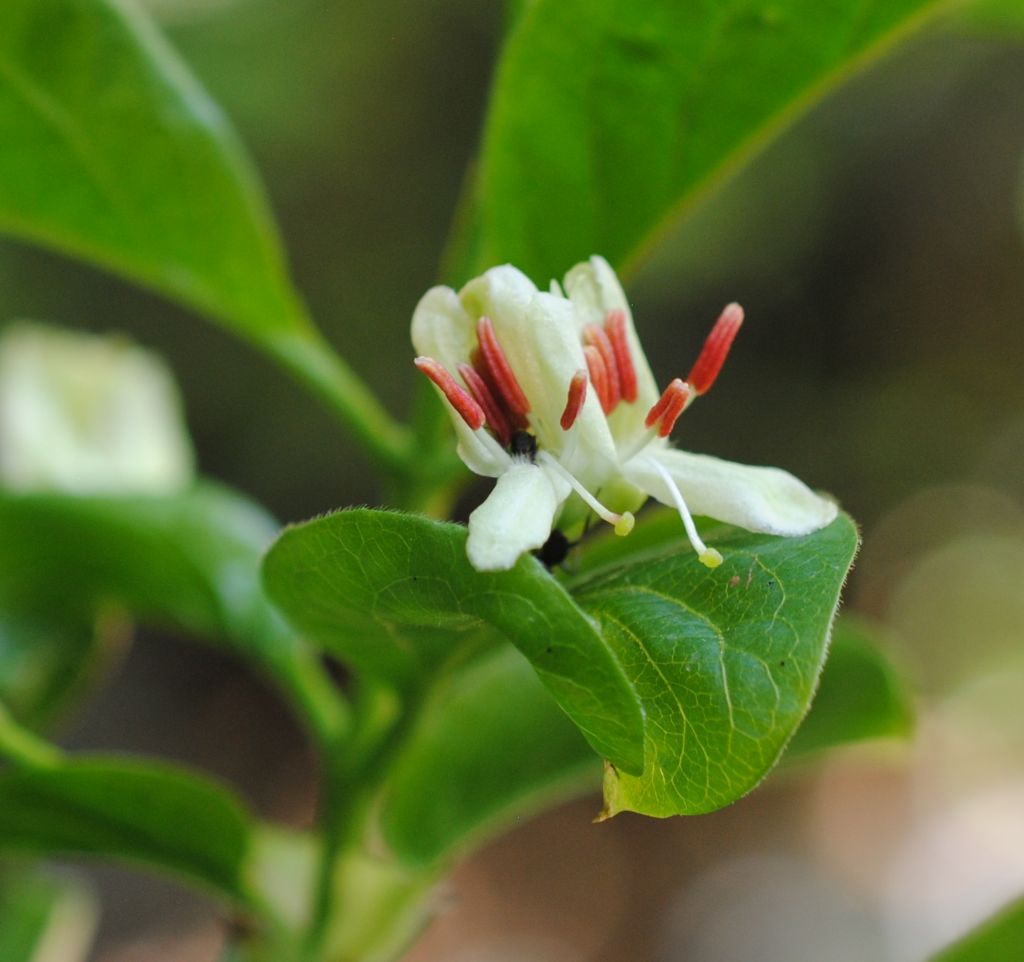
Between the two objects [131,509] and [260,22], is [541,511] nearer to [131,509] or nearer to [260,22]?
[131,509]

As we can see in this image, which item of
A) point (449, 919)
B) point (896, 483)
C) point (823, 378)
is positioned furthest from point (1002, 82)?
point (449, 919)

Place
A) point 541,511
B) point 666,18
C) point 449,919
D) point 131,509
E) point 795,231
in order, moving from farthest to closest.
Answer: point 795,231 < point 449,919 < point 131,509 < point 666,18 < point 541,511

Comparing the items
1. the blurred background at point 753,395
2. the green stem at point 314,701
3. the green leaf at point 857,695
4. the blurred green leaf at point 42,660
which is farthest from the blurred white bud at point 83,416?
the blurred background at point 753,395

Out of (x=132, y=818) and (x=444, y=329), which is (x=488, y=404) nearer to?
(x=444, y=329)

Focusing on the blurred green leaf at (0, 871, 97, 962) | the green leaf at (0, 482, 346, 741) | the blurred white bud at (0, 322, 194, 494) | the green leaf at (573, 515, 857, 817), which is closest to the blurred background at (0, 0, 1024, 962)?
the blurred white bud at (0, 322, 194, 494)

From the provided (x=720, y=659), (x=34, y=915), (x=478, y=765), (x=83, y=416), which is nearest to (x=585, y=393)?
(x=720, y=659)

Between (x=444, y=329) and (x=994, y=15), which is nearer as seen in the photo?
(x=444, y=329)

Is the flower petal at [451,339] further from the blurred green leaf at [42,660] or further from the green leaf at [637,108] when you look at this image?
the blurred green leaf at [42,660]

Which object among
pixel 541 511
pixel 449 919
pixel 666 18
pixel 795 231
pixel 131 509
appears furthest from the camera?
pixel 795 231
